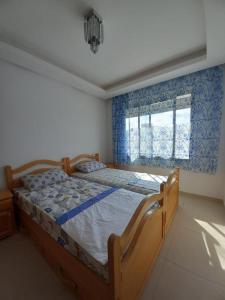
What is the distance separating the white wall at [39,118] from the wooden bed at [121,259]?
1.27 metres

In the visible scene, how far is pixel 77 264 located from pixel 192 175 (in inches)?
109

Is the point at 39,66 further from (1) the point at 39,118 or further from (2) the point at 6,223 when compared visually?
(2) the point at 6,223

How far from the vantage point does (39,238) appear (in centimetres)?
158

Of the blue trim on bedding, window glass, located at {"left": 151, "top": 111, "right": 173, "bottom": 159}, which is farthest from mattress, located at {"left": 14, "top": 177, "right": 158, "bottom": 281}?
window glass, located at {"left": 151, "top": 111, "right": 173, "bottom": 159}

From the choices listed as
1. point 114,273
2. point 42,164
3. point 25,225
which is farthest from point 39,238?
point 42,164

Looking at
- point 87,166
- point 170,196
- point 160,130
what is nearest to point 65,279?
point 170,196

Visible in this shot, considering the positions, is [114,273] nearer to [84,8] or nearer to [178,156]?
[84,8]

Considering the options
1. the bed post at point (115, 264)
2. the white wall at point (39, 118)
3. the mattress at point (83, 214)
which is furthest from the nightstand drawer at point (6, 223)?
the bed post at point (115, 264)

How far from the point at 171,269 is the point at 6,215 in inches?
83.0

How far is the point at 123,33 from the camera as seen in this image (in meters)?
1.77

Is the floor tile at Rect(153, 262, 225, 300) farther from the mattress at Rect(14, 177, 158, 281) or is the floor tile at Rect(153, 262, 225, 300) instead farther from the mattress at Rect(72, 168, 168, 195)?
the mattress at Rect(72, 168, 168, 195)

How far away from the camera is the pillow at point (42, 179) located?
6.91 feet

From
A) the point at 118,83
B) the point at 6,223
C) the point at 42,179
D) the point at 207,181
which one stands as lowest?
the point at 6,223

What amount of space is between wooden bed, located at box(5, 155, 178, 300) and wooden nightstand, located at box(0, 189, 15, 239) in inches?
15.5
